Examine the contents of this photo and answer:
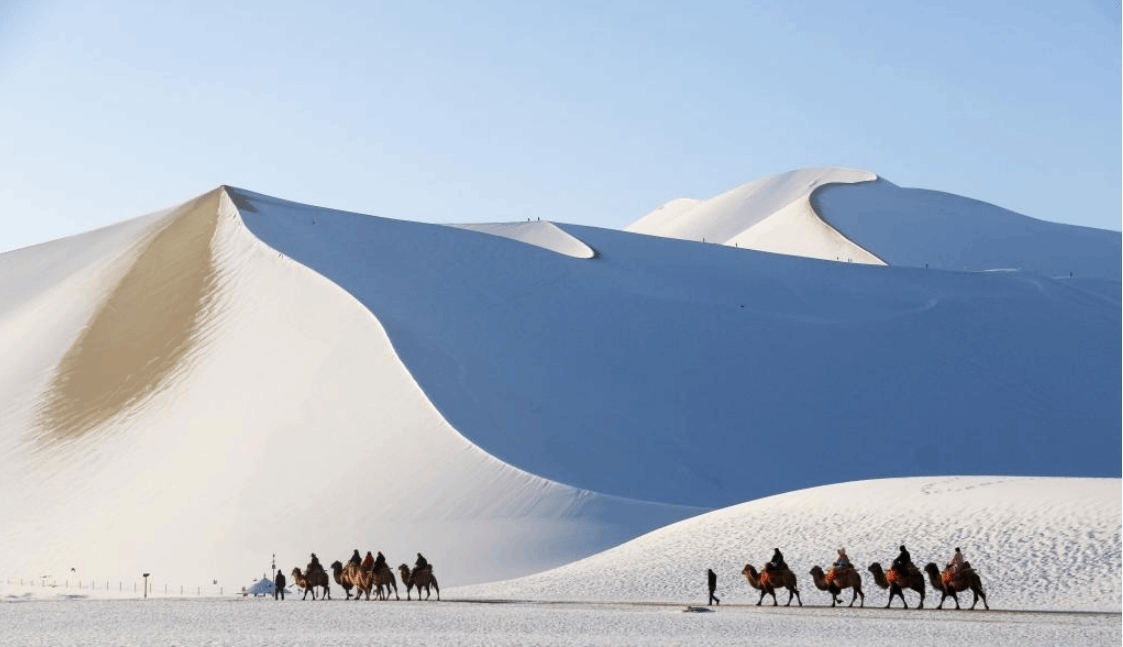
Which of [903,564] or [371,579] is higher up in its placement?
[371,579]

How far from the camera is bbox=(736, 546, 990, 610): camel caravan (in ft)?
81.7

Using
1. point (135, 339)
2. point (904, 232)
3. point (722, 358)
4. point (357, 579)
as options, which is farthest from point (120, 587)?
point (904, 232)

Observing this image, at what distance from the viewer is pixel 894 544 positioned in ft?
98.0

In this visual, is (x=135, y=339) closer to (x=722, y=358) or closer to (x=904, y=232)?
(x=722, y=358)

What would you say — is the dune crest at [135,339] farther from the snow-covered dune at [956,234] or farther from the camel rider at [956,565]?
the snow-covered dune at [956,234]

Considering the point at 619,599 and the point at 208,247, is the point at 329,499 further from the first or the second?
the point at 208,247

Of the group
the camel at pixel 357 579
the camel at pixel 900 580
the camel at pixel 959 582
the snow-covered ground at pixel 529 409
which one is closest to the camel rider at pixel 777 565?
the camel at pixel 900 580

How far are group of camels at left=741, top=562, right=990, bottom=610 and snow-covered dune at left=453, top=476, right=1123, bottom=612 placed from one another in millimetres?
911

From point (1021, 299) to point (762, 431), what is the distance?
15.5 meters

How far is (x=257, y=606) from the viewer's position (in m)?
28.2

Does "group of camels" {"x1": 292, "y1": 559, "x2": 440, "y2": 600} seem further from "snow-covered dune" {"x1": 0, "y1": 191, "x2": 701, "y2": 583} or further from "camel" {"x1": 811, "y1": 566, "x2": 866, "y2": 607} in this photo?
"camel" {"x1": 811, "y1": 566, "x2": 866, "y2": 607}

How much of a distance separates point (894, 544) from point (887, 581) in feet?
14.0

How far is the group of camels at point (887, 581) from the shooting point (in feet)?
81.5

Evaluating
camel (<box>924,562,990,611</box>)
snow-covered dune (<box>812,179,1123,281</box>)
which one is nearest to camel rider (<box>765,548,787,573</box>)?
camel (<box>924,562,990,611</box>)
